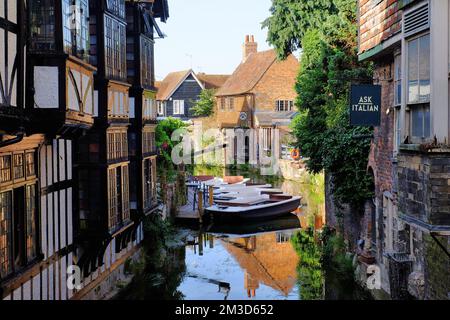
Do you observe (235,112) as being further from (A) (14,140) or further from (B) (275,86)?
(A) (14,140)

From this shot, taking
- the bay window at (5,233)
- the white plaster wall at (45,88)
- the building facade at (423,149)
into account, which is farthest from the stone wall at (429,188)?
the bay window at (5,233)

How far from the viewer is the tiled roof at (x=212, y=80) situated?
222ft

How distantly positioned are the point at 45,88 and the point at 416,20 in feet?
19.9

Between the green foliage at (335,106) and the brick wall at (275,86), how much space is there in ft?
84.8

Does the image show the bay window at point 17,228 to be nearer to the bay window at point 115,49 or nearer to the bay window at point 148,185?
the bay window at point 115,49

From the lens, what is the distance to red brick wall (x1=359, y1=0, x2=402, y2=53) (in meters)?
13.5

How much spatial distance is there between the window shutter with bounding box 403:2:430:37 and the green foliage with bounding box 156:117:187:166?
68.9 ft

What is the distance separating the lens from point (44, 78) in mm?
11562

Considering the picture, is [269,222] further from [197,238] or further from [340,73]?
[340,73]

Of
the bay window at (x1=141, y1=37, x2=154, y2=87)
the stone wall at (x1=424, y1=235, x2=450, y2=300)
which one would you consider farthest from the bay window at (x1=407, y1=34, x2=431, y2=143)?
the bay window at (x1=141, y1=37, x2=154, y2=87)

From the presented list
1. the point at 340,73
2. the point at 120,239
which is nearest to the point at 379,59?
the point at 340,73

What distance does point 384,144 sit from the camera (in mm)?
15391

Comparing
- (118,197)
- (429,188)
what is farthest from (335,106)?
(429,188)

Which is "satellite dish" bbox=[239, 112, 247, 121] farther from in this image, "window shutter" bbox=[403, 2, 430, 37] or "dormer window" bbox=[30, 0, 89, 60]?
"window shutter" bbox=[403, 2, 430, 37]
